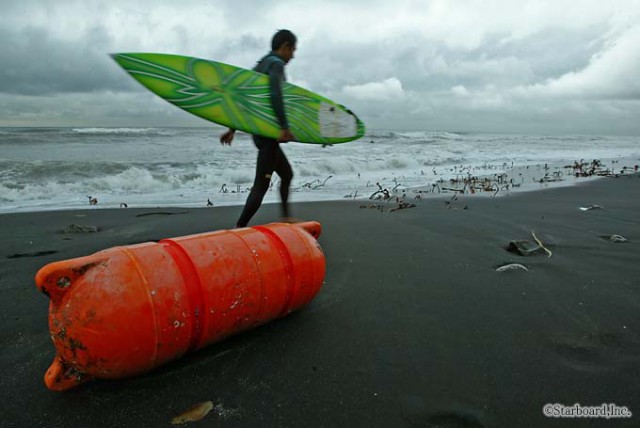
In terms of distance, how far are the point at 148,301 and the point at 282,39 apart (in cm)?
259

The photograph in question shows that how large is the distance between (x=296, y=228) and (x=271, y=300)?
1.49 feet

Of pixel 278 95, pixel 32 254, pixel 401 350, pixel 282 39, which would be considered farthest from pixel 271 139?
pixel 32 254

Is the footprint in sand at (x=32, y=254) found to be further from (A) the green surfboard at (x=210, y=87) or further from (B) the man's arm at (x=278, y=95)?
(B) the man's arm at (x=278, y=95)

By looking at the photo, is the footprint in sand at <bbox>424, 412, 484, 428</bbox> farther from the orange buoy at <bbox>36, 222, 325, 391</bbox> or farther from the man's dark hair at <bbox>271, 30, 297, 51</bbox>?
the man's dark hair at <bbox>271, 30, 297, 51</bbox>

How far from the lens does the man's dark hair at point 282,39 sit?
10.9 ft

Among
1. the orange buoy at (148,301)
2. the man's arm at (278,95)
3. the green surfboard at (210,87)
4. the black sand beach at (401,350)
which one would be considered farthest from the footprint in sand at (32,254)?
the orange buoy at (148,301)

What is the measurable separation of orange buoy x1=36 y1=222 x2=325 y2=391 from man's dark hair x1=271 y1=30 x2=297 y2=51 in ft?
6.89

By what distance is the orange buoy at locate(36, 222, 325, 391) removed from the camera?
141 cm

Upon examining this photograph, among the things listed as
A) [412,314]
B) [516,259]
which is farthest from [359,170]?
[412,314]

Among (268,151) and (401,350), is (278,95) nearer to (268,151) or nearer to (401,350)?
(268,151)

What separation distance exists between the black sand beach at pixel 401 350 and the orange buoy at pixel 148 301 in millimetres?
143

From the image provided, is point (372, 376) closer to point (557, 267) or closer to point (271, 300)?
point (271, 300)

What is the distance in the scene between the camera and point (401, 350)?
188cm

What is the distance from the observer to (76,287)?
56.2 inches
